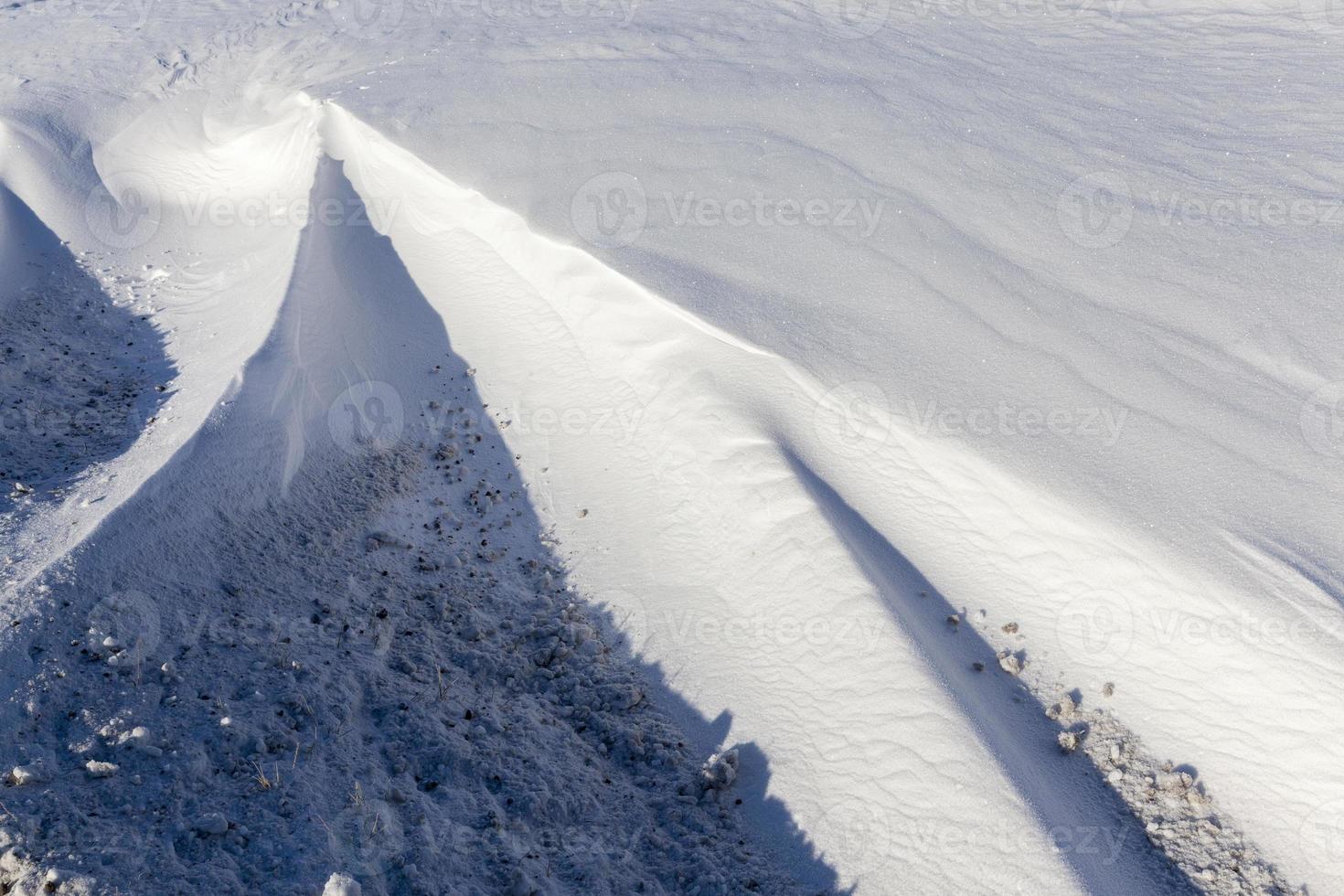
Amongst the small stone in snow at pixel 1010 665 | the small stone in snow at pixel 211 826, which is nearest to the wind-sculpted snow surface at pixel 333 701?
the small stone in snow at pixel 211 826

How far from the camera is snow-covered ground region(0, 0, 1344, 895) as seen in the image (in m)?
3.18

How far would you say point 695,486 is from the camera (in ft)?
15.9

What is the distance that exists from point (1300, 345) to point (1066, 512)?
6.40 ft

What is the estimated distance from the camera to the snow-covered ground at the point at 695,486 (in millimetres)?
3182

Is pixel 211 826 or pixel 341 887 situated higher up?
pixel 341 887

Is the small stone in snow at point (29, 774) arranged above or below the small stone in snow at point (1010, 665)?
below

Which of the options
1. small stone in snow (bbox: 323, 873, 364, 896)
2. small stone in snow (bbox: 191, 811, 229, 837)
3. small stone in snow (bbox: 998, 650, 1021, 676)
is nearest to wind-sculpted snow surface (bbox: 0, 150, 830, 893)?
small stone in snow (bbox: 191, 811, 229, 837)

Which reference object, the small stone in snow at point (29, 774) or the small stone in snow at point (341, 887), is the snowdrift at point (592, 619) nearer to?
the small stone in snow at point (29, 774)

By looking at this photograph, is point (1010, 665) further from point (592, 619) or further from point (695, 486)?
point (592, 619)

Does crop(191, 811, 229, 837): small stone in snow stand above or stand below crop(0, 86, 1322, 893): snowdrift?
below

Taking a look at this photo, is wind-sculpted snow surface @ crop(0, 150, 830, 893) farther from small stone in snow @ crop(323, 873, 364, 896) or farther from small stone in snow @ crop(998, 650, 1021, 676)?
small stone in snow @ crop(998, 650, 1021, 676)

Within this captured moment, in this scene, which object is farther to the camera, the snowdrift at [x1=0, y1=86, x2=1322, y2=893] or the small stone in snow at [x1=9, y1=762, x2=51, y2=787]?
the snowdrift at [x1=0, y1=86, x2=1322, y2=893]

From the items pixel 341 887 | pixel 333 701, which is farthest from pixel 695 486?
pixel 341 887

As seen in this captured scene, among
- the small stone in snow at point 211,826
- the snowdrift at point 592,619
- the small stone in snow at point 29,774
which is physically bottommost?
the small stone in snow at point 29,774
